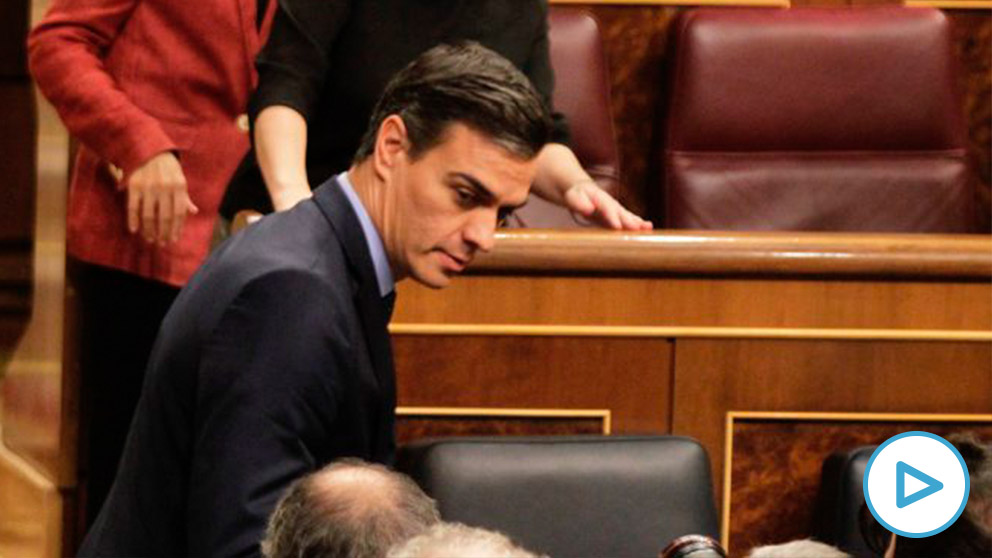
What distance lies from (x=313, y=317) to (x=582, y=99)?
64 cm

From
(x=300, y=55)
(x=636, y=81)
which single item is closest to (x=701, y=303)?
(x=300, y=55)

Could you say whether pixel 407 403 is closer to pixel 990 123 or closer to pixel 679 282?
pixel 679 282

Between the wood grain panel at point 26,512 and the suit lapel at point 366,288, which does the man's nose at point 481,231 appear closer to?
the suit lapel at point 366,288

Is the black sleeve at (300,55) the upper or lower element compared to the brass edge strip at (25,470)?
upper

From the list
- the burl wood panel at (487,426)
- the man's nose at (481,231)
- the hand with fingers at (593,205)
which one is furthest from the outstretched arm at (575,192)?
the man's nose at (481,231)

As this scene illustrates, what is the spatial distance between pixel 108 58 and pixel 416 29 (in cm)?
17

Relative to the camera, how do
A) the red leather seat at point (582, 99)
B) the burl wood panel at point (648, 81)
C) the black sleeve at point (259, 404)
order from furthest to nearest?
the burl wood panel at point (648, 81)
the red leather seat at point (582, 99)
the black sleeve at point (259, 404)

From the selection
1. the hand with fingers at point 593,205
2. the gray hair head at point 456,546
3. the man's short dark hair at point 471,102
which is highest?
the man's short dark hair at point 471,102

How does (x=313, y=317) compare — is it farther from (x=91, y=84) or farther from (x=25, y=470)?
(x=25, y=470)

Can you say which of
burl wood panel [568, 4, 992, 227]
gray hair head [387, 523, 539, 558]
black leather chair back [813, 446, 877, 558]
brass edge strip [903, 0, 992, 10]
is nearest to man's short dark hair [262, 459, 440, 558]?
gray hair head [387, 523, 539, 558]

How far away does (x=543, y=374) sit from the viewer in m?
0.91

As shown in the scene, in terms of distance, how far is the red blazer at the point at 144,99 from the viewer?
91cm

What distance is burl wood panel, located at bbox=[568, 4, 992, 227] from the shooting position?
1.32 m

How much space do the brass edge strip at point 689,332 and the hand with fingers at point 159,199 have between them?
0.12 metres
